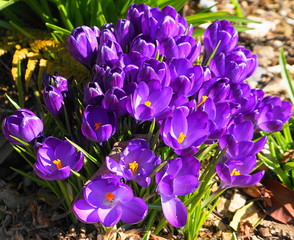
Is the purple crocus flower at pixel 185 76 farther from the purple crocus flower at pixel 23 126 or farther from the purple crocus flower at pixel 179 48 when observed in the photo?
the purple crocus flower at pixel 23 126

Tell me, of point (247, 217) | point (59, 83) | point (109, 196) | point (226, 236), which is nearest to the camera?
point (109, 196)

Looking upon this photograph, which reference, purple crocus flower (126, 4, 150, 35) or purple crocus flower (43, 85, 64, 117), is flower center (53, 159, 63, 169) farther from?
purple crocus flower (126, 4, 150, 35)

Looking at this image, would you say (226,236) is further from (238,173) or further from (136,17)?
(136,17)

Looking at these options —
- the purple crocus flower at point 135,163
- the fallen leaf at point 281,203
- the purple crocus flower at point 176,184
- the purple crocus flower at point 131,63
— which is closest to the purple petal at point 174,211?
the purple crocus flower at point 176,184

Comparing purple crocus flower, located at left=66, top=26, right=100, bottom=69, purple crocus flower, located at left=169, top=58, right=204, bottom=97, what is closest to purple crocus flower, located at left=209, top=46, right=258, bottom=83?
purple crocus flower, located at left=169, top=58, right=204, bottom=97

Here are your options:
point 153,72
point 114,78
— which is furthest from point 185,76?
point 114,78

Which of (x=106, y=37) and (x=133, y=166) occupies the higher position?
(x=106, y=37)
